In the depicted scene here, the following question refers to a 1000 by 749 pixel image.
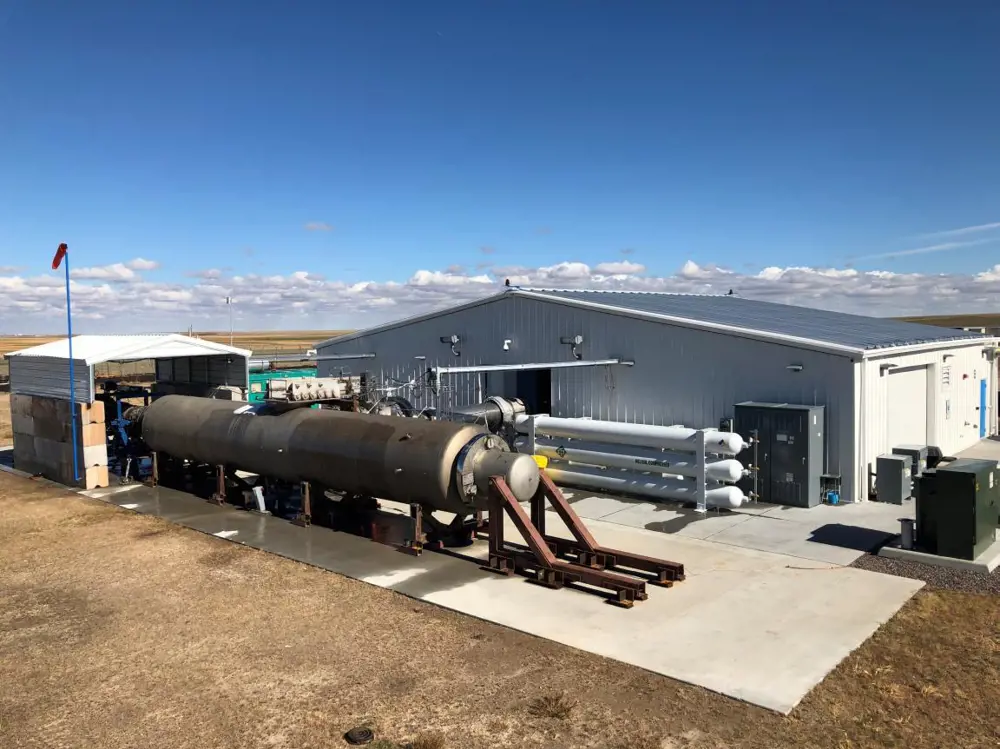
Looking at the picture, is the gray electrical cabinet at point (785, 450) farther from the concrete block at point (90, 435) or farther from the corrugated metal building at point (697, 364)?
the concrete block at point (90, 435)

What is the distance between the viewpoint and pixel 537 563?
9984 millimetres

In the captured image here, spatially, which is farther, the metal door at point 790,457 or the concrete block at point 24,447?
the concrete block at point 24,447

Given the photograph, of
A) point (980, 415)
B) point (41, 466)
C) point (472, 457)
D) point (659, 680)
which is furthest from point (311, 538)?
point (980, 415)

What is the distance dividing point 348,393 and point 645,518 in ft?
22.4

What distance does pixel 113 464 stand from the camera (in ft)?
64.0

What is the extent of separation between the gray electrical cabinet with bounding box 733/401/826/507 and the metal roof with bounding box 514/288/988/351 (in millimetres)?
1504

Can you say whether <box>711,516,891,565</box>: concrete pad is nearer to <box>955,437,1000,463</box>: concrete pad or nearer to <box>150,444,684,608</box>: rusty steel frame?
<box>150,444,684,608</box>: rusty steel frame

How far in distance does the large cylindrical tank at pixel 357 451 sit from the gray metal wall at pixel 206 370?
367 cm

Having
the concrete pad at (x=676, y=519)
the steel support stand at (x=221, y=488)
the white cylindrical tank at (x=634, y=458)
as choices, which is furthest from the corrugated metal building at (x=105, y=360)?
the concrete pad at (x=676, y=519)

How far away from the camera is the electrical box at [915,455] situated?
13519mm

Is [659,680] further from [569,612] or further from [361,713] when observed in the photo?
[361,713]

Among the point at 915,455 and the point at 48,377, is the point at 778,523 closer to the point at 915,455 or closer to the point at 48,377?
the point at 915,455

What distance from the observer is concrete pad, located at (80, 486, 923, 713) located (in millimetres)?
7336

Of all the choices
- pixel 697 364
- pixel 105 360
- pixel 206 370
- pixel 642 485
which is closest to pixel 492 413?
pixel 642 485
